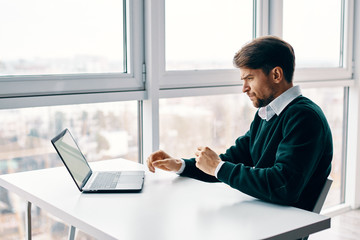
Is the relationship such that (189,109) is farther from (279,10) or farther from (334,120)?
(334,120)

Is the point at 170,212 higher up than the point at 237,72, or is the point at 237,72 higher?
the point at 237,72

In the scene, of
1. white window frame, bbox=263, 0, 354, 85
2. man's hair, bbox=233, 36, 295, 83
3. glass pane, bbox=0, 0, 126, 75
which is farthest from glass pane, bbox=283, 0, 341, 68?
man's hair, bbox=233, 36, 295, 83

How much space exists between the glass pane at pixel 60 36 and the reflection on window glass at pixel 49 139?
0.20m

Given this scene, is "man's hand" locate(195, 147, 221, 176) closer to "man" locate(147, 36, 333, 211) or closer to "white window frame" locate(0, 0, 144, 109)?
"man" locate(147, 36, 333, 211)

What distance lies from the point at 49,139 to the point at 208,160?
0.96 meters

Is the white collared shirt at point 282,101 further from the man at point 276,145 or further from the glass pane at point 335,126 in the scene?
the glass pane at point 335,126

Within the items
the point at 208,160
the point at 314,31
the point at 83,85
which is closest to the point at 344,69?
the point at 314,31

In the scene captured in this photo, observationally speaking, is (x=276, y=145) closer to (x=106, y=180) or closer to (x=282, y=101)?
(x=282, y=101)

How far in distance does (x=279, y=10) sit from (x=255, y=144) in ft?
5.12

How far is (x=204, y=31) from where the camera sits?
9.21 feet

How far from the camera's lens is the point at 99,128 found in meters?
2.46

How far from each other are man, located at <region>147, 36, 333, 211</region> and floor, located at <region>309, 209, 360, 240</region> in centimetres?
159

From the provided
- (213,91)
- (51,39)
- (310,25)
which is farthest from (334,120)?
(51,39)

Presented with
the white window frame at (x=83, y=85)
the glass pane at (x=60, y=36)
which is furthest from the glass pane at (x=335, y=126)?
the glass pane at (x=60, y=36)
